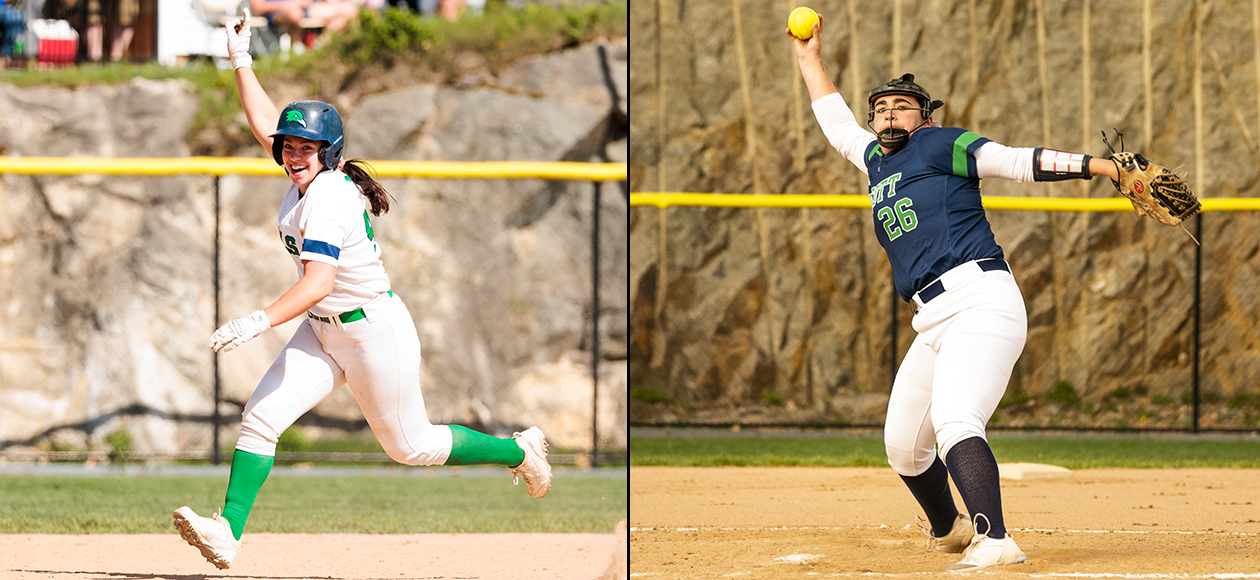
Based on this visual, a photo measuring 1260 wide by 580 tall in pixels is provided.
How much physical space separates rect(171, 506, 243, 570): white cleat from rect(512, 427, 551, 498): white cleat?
1129 mm

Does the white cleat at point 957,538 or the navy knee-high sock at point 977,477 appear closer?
the navy knee-high sock at point 977,477

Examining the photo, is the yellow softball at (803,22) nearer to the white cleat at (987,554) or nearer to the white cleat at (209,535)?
the white cleat at (987,554)

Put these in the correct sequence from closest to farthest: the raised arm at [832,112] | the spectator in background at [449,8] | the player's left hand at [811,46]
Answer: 1. the raised arm at [832,112]
2. the player's left hand at [811,46]
3. the spectator in background at [449,8]

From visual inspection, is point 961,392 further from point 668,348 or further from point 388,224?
point 668,348

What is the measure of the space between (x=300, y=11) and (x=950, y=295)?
11655mm

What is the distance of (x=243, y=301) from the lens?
9078 mm

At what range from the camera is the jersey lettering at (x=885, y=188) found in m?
3.75

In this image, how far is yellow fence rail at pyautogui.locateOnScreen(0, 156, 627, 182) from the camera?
809 cm

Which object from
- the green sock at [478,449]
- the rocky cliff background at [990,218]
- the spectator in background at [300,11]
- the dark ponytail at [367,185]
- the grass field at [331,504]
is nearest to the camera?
the dark ponytail at [367,185]

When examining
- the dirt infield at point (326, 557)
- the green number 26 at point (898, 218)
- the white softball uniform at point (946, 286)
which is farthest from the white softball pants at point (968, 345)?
the dirt infield at point (326, 557)

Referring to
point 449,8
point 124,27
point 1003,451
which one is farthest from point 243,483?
point 124,27

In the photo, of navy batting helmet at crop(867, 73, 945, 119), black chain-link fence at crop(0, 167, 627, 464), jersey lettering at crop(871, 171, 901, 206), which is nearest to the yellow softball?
navy batting helmet at crop(867, 73, 945, 119)

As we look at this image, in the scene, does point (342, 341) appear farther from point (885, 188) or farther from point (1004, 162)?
point (1004, 162)

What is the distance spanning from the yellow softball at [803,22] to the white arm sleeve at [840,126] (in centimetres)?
27
